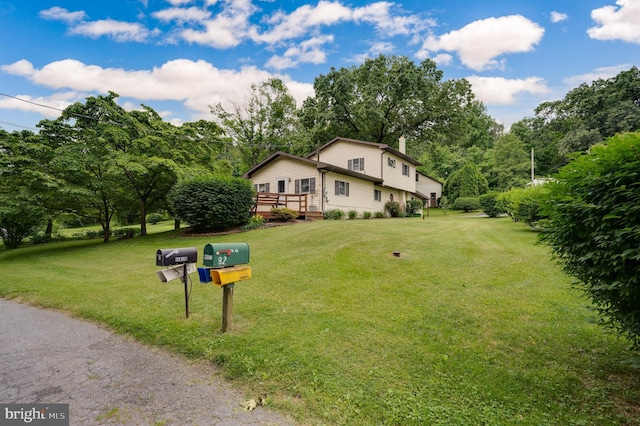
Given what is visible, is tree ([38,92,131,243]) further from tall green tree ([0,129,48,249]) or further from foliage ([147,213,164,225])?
foliage ([147,213,164,225])

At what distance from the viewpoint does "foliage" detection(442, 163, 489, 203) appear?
31578 mm

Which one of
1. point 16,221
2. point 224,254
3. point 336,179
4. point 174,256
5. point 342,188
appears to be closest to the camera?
point 224,254

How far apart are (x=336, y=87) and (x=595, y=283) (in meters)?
30.0

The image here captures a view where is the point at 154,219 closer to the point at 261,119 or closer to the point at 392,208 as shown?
the point at 261,119

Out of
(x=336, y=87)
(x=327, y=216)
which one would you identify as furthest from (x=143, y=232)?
(x=336, y=87)

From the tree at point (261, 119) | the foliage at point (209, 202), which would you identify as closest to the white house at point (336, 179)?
the foliage at point (209, 202)

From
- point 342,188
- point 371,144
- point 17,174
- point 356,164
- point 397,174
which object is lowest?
point 342,188

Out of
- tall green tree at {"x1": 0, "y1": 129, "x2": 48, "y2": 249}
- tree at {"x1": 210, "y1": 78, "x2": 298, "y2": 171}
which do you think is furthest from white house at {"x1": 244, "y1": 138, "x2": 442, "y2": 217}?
Answer: tree at {"x1": 210, "y1": 78, "x2": 298, "y2": 171}

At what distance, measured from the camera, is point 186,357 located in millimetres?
3574

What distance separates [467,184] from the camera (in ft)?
104

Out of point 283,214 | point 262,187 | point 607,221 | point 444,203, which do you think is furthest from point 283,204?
point 607,221

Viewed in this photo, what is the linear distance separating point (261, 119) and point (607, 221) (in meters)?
34.6

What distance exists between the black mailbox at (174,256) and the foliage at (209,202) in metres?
9.81

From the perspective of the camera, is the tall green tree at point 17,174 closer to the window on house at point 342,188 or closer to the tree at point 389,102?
the window on house at point 342,188
